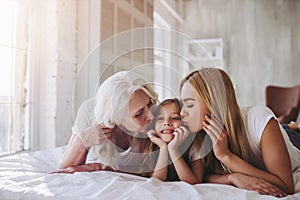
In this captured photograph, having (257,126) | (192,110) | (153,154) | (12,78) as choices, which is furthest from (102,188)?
(12,78)

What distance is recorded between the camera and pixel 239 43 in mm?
4055

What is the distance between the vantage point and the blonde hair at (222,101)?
83 cm

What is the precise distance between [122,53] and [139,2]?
72.2 inches

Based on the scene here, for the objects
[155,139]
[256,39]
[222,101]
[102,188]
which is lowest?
[102,188]

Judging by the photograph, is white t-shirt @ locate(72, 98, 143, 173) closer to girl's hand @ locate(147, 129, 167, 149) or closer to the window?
girl's hand @ locate(147, 129, 167, 149)

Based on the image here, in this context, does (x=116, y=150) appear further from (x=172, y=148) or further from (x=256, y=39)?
(x=256, y=39)

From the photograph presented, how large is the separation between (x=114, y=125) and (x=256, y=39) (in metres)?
3.48

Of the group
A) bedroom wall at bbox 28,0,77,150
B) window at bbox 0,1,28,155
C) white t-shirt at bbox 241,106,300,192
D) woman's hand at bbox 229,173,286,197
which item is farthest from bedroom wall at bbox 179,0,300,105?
woman's hand at bbox 229,173,286,197

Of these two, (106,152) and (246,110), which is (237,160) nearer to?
(246,110)

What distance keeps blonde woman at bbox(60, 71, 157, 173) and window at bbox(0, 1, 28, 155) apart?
2.71 feet

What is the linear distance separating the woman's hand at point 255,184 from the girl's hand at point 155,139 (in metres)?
0.20

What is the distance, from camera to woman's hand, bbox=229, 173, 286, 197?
753 mm

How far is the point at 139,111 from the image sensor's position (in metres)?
0.88

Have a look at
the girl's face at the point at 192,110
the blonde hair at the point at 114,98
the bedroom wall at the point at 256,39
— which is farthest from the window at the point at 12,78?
the bedroom wall at the point at 256,39
